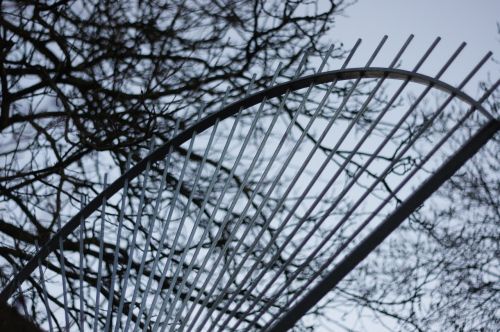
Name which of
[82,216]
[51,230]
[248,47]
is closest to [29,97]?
[51,230]

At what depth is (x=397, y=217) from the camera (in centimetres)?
265

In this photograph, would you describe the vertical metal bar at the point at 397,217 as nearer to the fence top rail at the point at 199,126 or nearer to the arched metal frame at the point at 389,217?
the arched metal frame at the point at 389,217

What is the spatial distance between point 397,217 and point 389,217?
3 cm

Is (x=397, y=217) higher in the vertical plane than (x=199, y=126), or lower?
lower

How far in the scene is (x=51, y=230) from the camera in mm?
6512

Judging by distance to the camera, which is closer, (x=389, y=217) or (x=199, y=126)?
(x=389, y=217)

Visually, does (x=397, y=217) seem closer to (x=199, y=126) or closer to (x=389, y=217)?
(x=389, y=217)

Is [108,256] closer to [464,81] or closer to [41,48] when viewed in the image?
[41,48]

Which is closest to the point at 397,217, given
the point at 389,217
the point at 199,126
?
the point at 389,217

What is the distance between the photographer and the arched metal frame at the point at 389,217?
2654 mm

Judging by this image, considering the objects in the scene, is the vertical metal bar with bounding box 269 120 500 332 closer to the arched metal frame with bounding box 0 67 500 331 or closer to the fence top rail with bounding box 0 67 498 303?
the arched metal frame with bounding box 0 67 500 331

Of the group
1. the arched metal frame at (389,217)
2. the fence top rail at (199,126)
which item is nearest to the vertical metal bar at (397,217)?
the arched metal frame at (389,217)

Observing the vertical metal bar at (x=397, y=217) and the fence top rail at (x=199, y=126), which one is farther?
the fence top rail at (x=199, y=126)

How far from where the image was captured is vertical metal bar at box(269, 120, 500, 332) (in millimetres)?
2646
